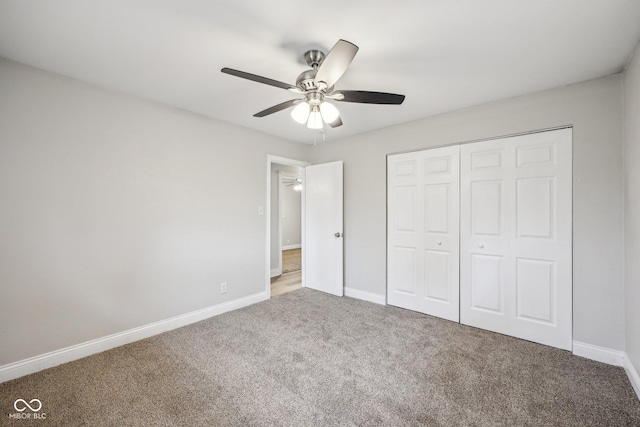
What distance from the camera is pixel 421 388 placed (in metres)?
1.87

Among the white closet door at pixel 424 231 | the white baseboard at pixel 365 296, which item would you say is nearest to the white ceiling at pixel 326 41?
the white closet door at pixel 424 231

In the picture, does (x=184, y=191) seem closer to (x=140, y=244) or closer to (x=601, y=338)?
(x=140, y=244)

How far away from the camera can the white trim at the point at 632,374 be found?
1.81 m

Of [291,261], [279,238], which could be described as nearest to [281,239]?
[279,238]

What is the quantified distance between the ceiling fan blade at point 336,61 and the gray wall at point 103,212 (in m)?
1.98

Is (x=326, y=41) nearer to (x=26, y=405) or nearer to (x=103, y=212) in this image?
(x=103, y=212)

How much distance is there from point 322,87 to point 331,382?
2055 mm

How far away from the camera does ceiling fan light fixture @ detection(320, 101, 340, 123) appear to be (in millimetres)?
1943

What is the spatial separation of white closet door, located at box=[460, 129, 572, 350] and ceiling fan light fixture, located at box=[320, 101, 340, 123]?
169 centimetres

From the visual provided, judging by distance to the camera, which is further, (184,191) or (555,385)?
(184,191)

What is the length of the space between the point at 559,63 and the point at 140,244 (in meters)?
3.85

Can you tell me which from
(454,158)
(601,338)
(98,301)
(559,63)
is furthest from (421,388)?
(98,301)

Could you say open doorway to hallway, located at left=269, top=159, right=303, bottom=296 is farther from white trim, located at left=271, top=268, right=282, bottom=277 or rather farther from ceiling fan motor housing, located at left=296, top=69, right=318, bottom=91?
ceiling fan motor housing, located at left=296, top=69, right=318, bottom=91

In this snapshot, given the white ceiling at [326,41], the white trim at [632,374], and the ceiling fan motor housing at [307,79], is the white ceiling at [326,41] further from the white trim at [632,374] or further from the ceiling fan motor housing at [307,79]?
the white trim at [632,374]
